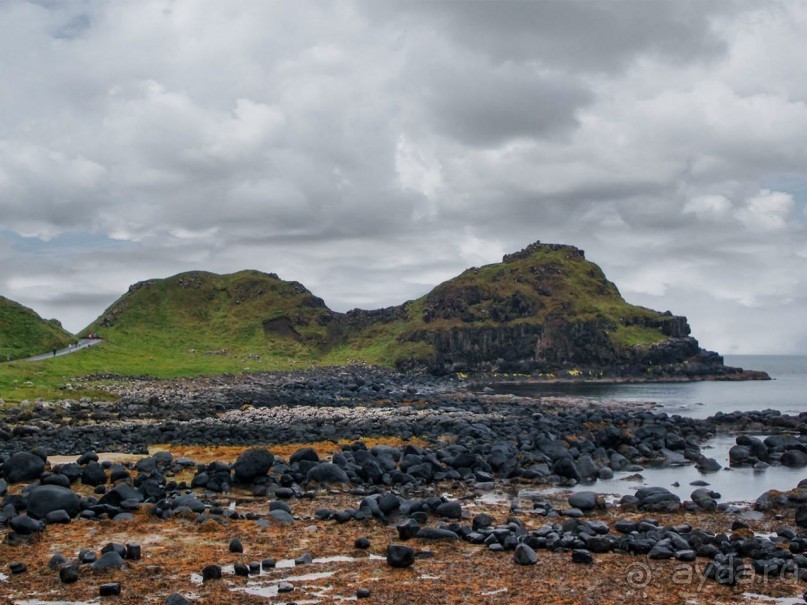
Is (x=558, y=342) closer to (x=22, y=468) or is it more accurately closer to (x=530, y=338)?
(x=530, y=338)

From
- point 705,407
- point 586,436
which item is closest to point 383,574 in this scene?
point 586,436

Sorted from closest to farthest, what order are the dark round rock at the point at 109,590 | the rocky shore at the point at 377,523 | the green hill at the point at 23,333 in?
the dark round rock at the point at 109,590 < the rocky shore at the point at 377,523 < the green hill at the point at 23,333

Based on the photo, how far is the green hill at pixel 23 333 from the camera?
9634cm

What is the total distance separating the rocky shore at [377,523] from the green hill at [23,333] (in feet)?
203

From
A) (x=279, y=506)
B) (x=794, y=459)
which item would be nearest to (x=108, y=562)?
(x=279, y=506)

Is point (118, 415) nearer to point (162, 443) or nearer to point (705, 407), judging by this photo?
point (162, 443)

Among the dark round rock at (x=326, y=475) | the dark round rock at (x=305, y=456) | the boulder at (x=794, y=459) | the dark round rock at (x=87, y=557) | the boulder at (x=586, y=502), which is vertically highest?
the dark round rock at (x=305, y=456)

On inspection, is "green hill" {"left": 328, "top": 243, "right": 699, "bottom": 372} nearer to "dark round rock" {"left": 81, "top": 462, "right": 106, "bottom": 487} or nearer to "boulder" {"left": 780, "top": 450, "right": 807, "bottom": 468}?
"boulder" {"left": 780, "top": 450, "right": 807, "bottom": 468}

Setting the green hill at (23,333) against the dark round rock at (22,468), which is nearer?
A: the dark round rock at (22,468)

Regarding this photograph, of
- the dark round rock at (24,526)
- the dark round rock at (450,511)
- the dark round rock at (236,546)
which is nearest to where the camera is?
the dark round rock at (236,546)

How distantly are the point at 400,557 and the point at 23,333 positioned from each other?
102 metres

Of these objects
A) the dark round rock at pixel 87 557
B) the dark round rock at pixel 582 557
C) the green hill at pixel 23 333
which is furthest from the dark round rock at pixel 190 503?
the green hill at pixel 23 333

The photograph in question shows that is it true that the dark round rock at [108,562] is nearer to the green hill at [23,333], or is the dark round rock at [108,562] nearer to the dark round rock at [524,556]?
the dark round rock at [524,556]

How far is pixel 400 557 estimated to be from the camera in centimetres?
1584
